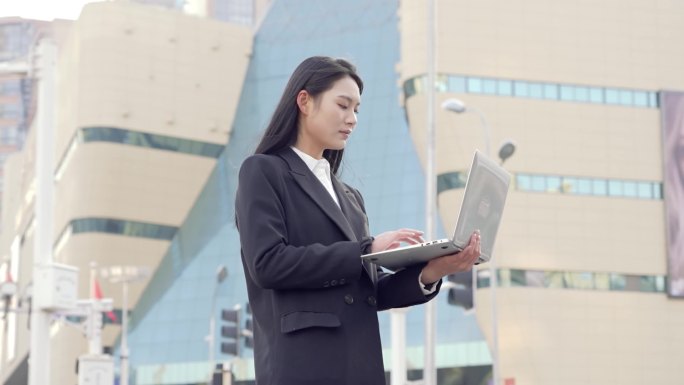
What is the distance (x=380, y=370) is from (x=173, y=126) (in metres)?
58.7

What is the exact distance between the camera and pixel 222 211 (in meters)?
62.1

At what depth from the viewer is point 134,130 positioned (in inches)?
2414

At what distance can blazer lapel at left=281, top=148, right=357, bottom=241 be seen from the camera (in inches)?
167

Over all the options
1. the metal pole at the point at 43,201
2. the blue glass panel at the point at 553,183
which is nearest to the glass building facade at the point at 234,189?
the blue glass panel at the point at 553,183

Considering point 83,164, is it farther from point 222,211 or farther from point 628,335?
point 628,335

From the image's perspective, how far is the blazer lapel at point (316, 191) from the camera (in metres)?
4.25

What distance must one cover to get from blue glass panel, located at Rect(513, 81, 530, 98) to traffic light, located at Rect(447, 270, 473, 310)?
33.9 metres

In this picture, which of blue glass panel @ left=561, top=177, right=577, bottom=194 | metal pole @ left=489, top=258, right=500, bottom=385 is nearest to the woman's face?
metal pole @ left=489, top=258, right=500, bottom=385

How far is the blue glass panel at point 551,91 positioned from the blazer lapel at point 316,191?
5105 centimetres

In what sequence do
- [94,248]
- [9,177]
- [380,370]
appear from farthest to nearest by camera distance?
[9,177] → [94,248] → [380,370]

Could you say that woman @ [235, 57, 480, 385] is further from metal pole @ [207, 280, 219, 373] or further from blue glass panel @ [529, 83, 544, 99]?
blue glass panel @ [529, 83, 544, 99]

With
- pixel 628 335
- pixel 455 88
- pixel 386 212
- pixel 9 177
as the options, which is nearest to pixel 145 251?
pixel 386 212

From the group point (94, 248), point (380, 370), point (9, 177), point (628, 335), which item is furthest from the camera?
point (9, 177)

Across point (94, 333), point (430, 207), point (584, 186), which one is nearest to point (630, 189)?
point (584, 186)
